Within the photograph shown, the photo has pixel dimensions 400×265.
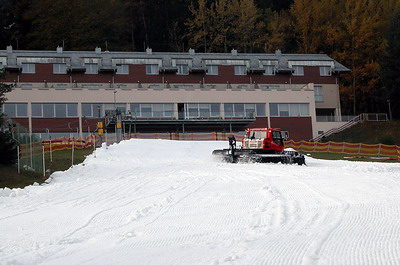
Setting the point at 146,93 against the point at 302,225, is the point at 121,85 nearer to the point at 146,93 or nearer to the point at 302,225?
the point at 146,93

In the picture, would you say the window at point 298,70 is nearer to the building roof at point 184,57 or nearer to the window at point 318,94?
the building roof at point 184,57

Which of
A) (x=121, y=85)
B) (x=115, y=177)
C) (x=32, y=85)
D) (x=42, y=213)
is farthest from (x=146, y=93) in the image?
(x=42, y=213)

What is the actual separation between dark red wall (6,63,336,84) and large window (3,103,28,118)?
4.82m

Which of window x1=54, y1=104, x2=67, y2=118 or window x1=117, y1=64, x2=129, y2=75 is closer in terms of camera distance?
window x1=54, y1=104, x2=67, y2=118

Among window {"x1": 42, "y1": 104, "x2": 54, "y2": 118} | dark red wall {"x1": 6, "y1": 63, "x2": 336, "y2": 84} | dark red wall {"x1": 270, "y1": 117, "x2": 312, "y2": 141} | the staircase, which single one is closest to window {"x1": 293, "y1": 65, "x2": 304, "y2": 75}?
dark red wall {"x1": 6, "y1": 63, "x2": 336, "y2": 84}

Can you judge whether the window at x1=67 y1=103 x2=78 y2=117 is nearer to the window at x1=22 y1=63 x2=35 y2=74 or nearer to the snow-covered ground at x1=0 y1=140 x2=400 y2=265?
the window at x1=22 y1=63 x2=35 y2=74

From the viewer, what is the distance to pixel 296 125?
6241 cm

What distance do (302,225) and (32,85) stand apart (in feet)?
166

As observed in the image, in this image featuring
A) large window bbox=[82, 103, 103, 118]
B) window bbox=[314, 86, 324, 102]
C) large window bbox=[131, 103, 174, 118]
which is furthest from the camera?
window bbox=[314, 86, 324, 102]

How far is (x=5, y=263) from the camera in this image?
8.18 metres

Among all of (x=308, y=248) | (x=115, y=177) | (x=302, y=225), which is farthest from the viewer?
(x=115, y=177)

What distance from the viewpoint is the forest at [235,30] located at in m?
71.4

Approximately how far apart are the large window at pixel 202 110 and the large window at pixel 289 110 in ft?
19.5

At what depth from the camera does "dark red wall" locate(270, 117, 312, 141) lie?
6184 cm
